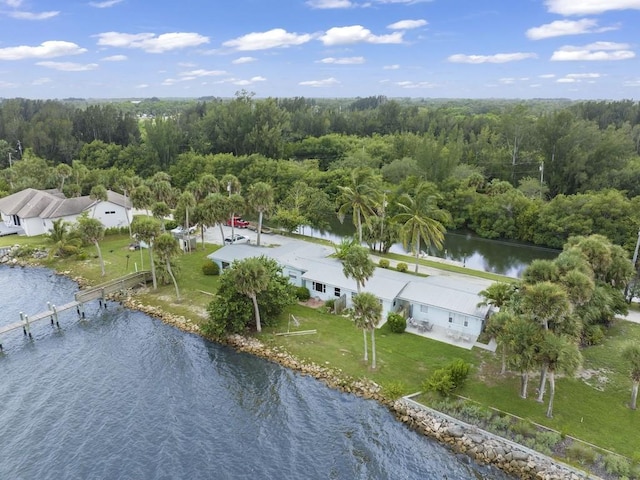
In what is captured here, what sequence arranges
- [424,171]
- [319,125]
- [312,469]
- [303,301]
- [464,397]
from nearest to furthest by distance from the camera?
[312,469] < [464,397] < [303,301] < [424,171] < [319,125]

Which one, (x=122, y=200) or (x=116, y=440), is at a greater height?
(x=122, y=200)

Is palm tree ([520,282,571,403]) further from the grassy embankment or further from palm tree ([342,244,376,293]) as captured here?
palm tree ([342,244,376,293])

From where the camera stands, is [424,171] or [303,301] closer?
[303,301]

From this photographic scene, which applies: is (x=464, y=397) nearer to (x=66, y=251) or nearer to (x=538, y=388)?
(x=538, y=388)

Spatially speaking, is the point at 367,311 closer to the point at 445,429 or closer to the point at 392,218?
the point at 445,429

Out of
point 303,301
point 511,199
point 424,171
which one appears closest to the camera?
point 303,301

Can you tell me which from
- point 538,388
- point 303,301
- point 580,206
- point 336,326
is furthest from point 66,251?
point 580,206

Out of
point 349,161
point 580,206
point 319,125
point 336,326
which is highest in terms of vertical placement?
point 319,125
